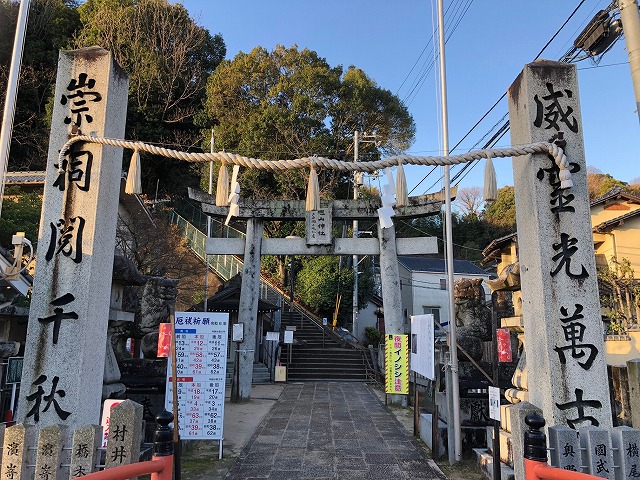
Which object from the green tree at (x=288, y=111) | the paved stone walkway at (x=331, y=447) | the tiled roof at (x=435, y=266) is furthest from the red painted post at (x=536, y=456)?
the tiled roof at (x=435, y=266)

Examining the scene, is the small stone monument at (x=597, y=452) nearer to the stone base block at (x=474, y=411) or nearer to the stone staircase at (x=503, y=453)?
the stone staircase at (x=503, y=453)

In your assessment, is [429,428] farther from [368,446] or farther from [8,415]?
[8,415]

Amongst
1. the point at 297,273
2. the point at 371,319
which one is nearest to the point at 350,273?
the point at 297,273

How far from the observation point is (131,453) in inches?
126

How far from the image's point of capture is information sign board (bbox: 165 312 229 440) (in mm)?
6629

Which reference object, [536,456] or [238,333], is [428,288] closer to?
[238,333]

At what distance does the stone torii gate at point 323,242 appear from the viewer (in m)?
13.6

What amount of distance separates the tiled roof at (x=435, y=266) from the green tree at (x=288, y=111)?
1005cm

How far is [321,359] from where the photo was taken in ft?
66.4

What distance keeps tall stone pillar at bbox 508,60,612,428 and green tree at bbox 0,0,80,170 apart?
2277 centimetres

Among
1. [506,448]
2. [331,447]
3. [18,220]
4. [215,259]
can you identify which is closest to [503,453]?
[506,448]

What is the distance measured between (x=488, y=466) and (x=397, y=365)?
18.4 feet

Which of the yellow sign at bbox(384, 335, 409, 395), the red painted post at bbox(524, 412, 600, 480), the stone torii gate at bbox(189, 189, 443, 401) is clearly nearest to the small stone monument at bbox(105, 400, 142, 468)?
the red painted post at bbox(524, 412, 600, 480)

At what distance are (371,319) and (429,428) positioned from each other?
2306cm
